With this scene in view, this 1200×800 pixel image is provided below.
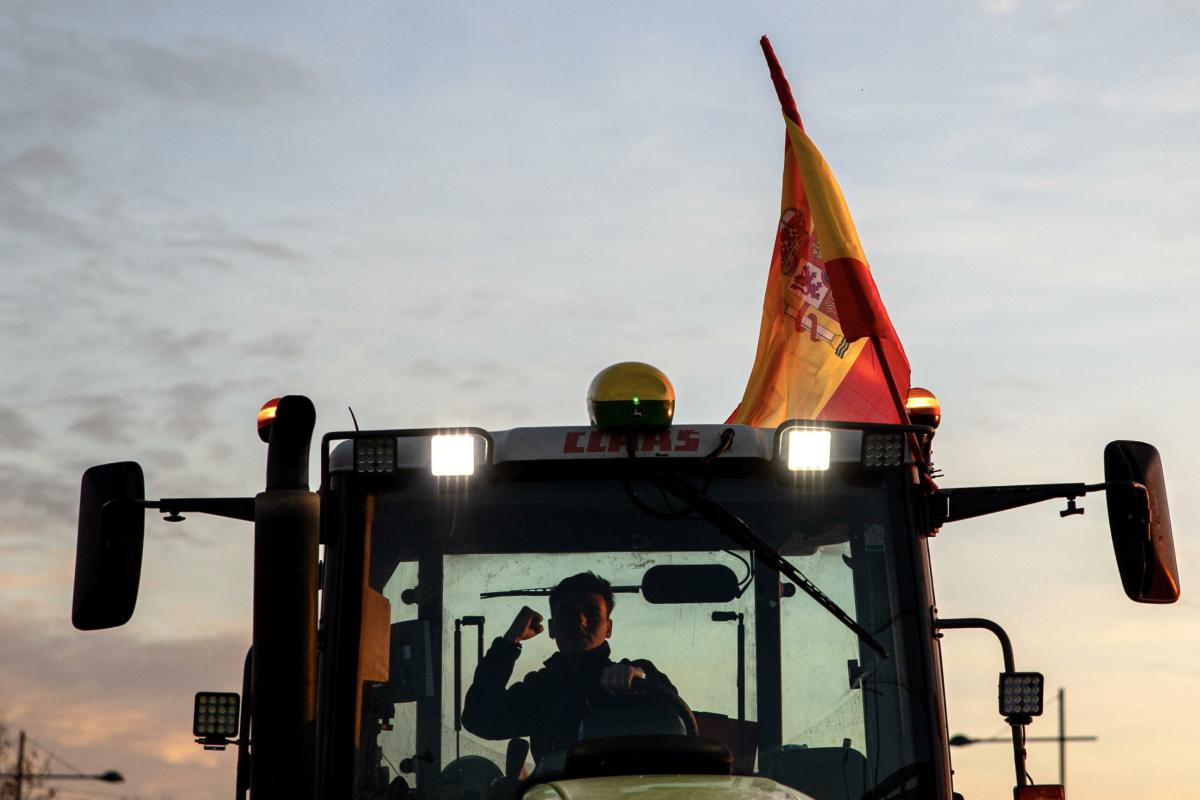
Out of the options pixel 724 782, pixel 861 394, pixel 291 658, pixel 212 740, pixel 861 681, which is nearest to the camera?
pixel 291 658

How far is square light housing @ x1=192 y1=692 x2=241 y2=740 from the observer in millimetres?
6121

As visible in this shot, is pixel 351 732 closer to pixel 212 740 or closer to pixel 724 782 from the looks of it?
pixel 212 740

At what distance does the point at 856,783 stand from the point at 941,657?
1.75 ft

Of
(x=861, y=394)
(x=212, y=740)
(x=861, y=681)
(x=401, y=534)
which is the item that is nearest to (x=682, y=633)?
(x=861, y=681)

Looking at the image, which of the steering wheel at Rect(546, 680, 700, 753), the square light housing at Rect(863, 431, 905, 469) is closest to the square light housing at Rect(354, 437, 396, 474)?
the steering wheel at Rect(546, 680, 700, 753)

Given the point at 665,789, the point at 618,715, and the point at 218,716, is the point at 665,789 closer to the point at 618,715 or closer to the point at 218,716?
the point at 618,715

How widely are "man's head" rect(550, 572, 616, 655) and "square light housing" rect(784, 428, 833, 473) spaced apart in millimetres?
727

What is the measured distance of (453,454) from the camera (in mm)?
6000

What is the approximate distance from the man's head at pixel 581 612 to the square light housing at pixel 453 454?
1.70 ft

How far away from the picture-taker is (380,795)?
561 cm

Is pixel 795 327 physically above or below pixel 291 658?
above

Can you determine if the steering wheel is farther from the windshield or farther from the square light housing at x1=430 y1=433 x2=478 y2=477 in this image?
the square light housing at x1=430 y1=433 x2=478 y2=477

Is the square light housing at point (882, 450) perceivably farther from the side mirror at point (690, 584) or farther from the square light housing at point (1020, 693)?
the square light housing at point (1020, 693)

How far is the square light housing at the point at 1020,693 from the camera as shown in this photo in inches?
240
